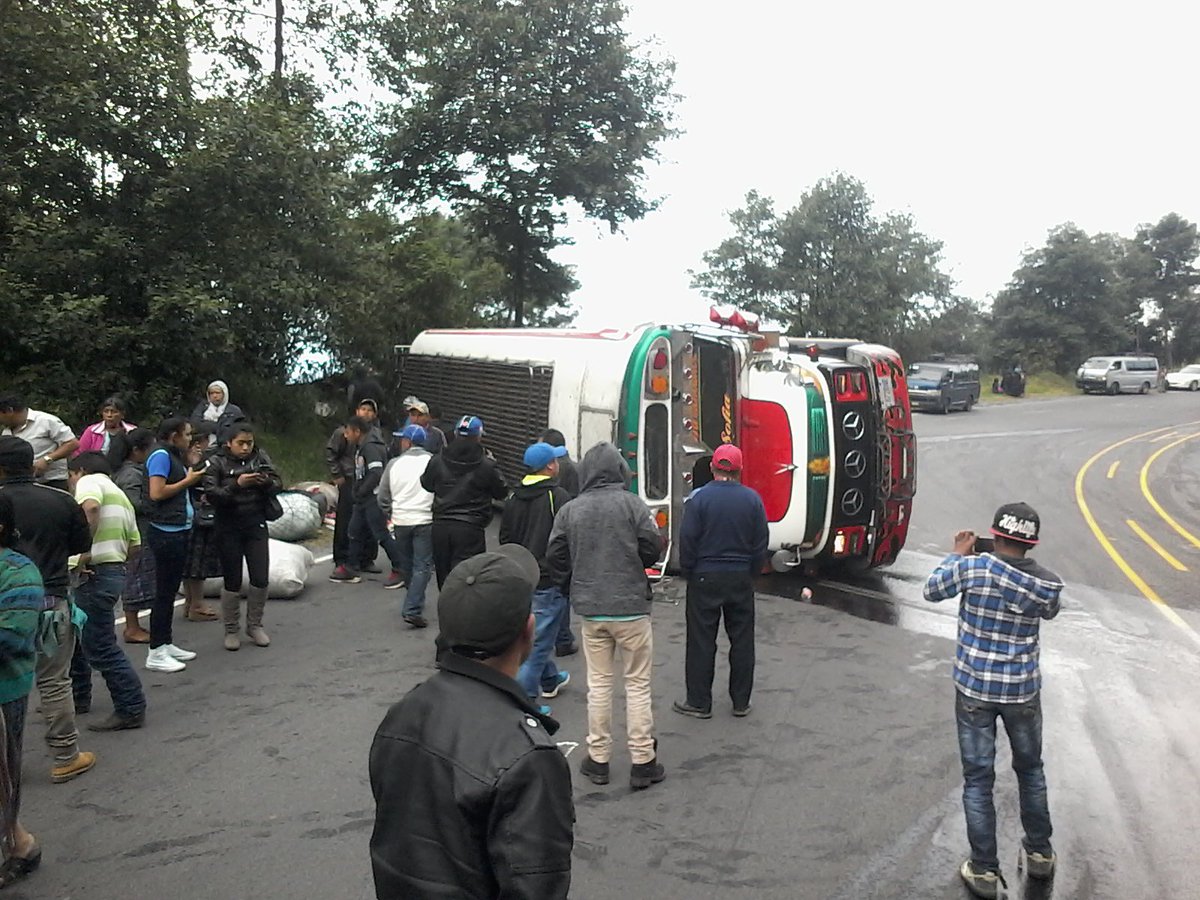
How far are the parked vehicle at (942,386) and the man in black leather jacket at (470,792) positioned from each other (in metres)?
30.4

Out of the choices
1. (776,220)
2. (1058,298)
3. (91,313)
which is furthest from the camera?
(1058,298)

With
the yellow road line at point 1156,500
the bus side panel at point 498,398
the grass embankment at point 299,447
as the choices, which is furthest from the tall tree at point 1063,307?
the bus side panel at point 498,398

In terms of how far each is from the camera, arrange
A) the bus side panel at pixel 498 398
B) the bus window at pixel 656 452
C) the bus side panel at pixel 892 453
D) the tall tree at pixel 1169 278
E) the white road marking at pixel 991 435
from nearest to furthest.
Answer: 1. the bus window at pixel 656 452
2. the bus side panel at pixel 892 453
3. the bus side panel at pixel 498 398
4. the white road marking at pixel 991 435
5. the tall tree at pixel 1169 278

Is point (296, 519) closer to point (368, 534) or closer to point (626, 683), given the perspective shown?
point (368, 534)

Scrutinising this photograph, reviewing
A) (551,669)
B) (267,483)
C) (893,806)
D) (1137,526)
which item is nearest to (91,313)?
(267,483)

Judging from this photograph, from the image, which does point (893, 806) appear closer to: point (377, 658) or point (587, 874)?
point (587, 874)

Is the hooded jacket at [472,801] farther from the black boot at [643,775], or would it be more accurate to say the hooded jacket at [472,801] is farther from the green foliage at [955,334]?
the green foliage at [955,334]

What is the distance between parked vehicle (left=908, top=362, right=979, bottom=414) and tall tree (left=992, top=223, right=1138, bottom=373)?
57.0ft

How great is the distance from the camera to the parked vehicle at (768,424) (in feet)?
30.8

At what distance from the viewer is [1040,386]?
45.3 m

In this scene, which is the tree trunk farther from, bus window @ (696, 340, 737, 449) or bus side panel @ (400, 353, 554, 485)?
Answer: bus window @ (696, 340, 737, 449)

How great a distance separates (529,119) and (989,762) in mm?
19631

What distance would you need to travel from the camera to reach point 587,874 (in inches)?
170

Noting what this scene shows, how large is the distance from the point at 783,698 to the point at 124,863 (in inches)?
160
